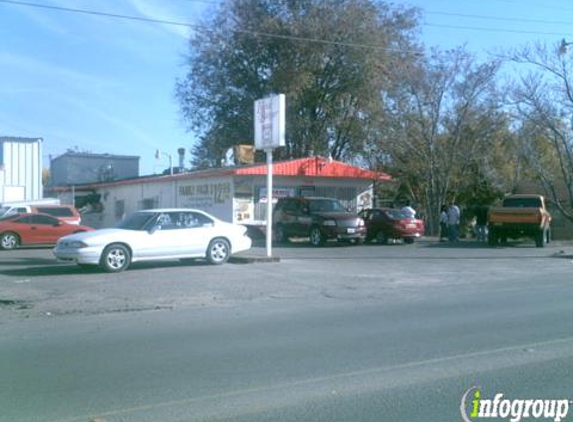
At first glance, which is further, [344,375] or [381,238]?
[381,238]

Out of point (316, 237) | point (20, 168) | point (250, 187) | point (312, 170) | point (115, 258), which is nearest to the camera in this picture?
point (115, 258)

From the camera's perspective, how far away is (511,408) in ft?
19.0

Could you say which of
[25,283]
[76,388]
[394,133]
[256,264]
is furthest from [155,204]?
[76,388]

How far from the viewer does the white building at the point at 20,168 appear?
1502 inches

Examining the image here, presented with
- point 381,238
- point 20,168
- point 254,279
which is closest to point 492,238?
point 381,238

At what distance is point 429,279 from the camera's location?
15656 mm

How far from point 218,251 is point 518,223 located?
1247 cm

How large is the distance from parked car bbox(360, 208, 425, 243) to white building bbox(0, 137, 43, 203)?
21456 millimetres

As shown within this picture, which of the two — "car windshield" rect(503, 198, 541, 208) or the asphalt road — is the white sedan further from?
"car windshield" rect(503, 198, 541, 208)

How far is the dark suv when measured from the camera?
24359 millimetres

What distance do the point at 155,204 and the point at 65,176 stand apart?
21.0 m

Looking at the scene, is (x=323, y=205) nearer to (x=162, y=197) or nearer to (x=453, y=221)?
(x=453, y=221)

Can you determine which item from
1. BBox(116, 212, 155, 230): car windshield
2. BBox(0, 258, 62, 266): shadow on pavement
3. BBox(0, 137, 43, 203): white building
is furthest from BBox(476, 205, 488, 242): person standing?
BBox(0, 137, 43, 203): white building

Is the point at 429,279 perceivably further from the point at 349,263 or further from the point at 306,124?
the point at 306,124
